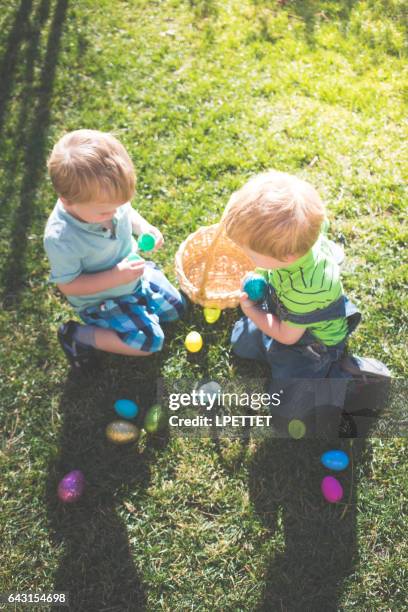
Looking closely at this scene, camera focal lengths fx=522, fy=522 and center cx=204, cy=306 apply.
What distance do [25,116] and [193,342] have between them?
2176 millimetres

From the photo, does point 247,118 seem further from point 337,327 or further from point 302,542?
point 302,542

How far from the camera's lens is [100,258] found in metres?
2.30

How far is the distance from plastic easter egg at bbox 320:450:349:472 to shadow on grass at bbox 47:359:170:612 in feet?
2.37

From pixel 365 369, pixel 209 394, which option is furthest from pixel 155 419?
pixel 365 369

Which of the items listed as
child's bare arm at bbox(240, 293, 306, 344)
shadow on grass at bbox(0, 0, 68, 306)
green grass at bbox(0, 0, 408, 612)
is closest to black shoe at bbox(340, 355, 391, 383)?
green grass at bbox(0, 0, 408, 612)

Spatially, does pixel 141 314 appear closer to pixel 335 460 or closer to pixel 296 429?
pixel 296 429

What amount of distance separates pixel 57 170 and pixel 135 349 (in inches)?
37.1

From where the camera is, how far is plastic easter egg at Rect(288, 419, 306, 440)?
2.36m

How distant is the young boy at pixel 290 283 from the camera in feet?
5.92

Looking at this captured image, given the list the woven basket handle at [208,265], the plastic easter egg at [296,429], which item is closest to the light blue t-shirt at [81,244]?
the woven basket handle at [208,265]

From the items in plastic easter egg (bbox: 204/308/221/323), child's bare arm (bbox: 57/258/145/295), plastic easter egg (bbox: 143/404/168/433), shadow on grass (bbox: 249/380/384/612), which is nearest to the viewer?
shadow on grass (bbox: 249/380/384/612)

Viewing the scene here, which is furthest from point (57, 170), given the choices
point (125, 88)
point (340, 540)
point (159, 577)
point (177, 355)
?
point (125, 88)

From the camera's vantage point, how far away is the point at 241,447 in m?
2.36

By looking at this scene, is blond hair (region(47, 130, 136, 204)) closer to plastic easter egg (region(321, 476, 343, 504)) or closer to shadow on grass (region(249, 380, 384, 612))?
shadow on grass (region(249, 380, 384, 612))
